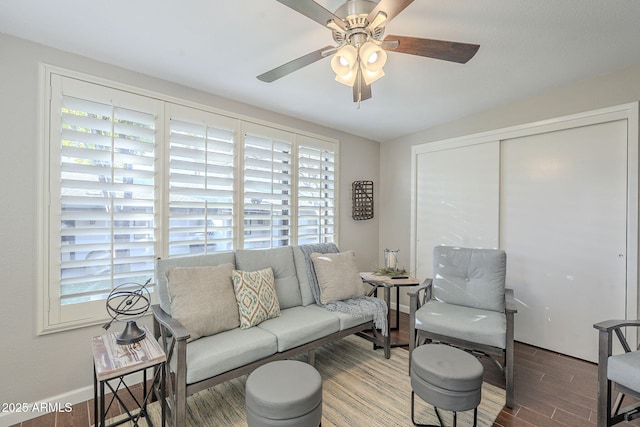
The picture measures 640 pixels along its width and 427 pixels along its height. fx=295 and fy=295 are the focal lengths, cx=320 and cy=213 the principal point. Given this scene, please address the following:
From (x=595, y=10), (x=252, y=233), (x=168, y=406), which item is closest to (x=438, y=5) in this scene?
(x=595, y=10)

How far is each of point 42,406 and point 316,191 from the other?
9.70 feet

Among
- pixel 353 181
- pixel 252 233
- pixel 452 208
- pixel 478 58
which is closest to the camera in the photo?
pixel 478 58

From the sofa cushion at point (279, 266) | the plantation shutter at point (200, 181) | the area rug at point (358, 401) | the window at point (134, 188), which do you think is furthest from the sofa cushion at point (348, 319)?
the plantation shutter at point (200, 181)

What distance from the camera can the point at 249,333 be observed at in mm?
2158

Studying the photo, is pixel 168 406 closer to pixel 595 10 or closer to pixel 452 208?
pixel 452 208

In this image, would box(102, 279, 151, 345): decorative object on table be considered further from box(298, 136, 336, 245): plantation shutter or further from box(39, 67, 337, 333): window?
box(298, 136, 336, 245): plantation shutter

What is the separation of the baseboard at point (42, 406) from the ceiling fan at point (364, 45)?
8.71ft

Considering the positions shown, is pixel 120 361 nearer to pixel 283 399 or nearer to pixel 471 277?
pixel 283 399

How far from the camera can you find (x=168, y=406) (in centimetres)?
197

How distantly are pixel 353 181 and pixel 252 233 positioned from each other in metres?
1.72

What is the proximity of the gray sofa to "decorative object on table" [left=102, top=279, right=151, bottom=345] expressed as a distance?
5.7 inches

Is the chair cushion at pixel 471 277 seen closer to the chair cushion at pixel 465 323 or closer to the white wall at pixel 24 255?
→ the chair cushion at pixel 465 323

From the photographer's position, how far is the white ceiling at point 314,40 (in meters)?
1.73

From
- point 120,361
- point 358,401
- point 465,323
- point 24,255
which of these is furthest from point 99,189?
point 465,323
